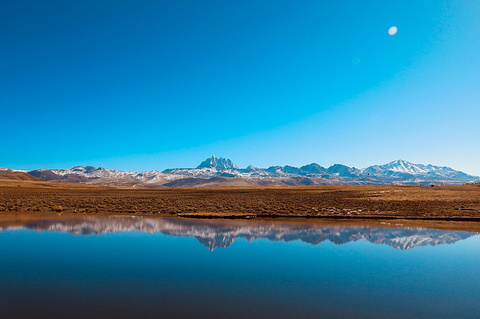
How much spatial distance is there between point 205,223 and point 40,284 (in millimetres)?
19085

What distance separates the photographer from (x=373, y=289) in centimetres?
1232

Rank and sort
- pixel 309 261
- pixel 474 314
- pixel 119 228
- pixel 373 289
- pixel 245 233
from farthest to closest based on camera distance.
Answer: pixel 119 228, pixel 245 233, pixel 309 261, pixel 373 289, pixel 474 314

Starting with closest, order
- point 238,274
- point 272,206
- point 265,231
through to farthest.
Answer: point 238,274 → point 265,231 → point 272,206

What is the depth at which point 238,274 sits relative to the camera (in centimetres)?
1412

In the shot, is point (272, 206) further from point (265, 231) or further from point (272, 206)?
point (265, 231)

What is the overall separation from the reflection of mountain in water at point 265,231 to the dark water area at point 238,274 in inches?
9.3

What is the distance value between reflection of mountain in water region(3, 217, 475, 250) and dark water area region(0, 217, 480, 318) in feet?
0.77

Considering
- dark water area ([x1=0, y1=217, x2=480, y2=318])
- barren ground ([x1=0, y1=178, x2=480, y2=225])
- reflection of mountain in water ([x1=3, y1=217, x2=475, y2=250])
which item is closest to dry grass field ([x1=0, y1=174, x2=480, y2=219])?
barren ground ([x1=0, y1=178, x2=480, y2=225])

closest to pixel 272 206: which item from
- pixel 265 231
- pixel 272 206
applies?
pixel 272 206

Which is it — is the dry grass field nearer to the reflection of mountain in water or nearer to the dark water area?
the reflection of mountain in water

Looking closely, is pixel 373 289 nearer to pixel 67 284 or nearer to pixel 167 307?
pixel 167 307

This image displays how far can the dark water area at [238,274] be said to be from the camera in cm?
1023

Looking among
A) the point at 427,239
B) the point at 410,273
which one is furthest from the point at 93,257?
the point at 427,239

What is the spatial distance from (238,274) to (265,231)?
12.4 metres
